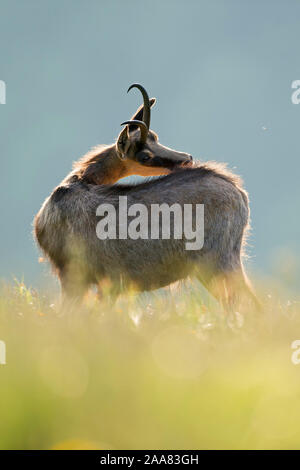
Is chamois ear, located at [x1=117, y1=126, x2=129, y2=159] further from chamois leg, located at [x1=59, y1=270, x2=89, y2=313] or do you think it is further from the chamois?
chamois leg, located at [x1=59, y1=270, x2=89, y2=313]

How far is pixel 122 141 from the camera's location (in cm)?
627

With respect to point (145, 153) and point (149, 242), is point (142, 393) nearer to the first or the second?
point (149, 242)

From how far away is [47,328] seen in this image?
110 inches

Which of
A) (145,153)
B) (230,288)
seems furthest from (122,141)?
(230,288)

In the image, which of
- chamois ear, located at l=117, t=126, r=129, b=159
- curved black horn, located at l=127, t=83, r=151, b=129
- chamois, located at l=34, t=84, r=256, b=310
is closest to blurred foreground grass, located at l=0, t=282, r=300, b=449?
chamois, located at l=34, t=84, r=256, b=310

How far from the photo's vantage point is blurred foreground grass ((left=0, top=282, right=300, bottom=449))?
170 cm

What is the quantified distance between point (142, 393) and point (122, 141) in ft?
15.3

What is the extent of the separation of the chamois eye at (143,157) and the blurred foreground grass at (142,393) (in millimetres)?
3984

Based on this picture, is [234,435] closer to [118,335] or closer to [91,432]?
[91,432]

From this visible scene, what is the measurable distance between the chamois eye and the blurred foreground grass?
3984 mm

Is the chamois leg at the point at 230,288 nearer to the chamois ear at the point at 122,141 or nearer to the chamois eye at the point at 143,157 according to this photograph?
the chamois eye at the point at 143,157

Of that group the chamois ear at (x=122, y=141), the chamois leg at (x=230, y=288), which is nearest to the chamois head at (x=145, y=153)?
the chamois ear at (x=122, y=141)

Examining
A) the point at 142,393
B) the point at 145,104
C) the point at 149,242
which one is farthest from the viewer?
the point at 145,104

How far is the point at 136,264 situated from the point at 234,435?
3.87 metres
